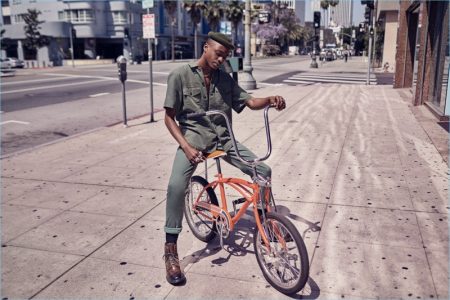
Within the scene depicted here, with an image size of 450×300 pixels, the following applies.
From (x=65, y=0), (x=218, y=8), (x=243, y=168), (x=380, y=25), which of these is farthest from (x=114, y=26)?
(x=243, y=168)

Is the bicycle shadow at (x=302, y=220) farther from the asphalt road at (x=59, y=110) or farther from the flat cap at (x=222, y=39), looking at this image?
the asphalt road at (x=59, y=110)

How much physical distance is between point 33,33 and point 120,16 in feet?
45.9

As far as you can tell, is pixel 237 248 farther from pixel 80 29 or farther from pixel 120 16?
pixel 120 16

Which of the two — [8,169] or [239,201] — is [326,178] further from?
[8,169]

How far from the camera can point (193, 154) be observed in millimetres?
3234

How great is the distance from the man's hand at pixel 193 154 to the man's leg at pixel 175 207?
0.43ft

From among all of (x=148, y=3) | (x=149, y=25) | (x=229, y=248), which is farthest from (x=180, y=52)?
(x=229, y=248)

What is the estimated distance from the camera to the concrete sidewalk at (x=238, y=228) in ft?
11.3

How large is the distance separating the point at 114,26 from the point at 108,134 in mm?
58286

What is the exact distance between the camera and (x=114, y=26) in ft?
208

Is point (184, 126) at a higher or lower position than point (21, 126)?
higher

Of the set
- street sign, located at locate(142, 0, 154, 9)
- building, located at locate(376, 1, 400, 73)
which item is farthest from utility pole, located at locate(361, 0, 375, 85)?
street sign, located at locate(142, 0, 154, 9)

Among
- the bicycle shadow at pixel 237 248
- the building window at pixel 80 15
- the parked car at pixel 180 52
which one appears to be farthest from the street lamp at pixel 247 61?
the parked car at pixel 180 52

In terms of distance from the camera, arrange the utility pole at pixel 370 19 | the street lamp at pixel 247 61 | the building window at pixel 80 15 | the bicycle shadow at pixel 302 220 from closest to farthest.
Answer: the bicycle shadow at pixel 302 220
the street lamp at pixel 247 61
the utility pole at pixel 370 19
the building window at pixel 80 15
